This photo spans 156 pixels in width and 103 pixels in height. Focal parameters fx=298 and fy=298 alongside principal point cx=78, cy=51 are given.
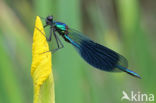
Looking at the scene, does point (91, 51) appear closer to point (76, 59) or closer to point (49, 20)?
point (49, 20)

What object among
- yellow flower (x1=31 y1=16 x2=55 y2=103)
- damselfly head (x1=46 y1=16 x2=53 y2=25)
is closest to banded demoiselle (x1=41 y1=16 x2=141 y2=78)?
damselfly head (x1=46 y1=16 x2=53 y2=25)

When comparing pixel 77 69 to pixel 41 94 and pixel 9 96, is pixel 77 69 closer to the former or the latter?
pixel 9 96

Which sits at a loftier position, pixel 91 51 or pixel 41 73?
pixel 91 51

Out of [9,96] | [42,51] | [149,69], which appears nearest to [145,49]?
[149,69]

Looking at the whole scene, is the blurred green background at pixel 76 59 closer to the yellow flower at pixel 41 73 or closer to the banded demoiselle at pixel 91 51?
the banded demoiselle at pixel 91 51

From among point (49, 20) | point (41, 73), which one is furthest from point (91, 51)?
point (41, 73)

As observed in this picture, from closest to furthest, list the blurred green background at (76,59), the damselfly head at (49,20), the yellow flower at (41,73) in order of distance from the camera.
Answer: the yellow flower at (41,73), the blurred green background at (76,59), the damselfly head at (49,20)

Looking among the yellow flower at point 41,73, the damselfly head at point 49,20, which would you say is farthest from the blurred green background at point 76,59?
the yellow flower at point 41,73
